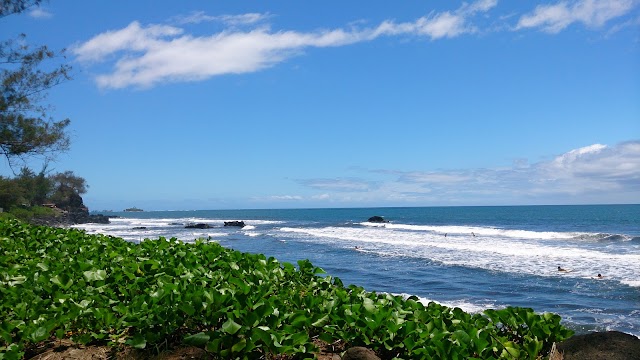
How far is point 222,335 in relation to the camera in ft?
10.4

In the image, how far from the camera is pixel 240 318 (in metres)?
3.29

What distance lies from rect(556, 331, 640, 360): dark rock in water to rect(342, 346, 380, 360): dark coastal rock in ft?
4.03

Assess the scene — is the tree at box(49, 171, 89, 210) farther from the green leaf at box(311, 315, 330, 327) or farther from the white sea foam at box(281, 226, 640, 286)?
the green leaf at box(311, 315, 330, 327)

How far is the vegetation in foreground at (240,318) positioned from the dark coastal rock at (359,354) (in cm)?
10

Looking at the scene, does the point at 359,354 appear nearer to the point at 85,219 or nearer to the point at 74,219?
the point at 74,219

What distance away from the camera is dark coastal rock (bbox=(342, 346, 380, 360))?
3.18 m

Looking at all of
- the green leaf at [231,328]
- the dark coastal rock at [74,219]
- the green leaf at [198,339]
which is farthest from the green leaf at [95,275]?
the dark coastal rock at [74,219]

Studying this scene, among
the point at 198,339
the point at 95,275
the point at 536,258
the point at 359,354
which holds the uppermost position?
the point at 95,275

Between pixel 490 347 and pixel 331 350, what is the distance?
1.00 m

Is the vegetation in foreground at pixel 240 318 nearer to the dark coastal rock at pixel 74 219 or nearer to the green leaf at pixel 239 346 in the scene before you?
the green leaf at pixel 239 346

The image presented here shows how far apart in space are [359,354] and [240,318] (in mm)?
751

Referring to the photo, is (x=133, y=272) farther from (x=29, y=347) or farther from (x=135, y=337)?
(x=135, y=337)

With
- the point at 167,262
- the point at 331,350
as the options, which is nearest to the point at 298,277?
the point at 167,262

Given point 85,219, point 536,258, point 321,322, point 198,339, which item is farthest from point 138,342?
point 85,219
